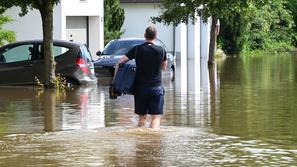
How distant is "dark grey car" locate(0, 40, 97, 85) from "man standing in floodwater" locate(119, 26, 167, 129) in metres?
9.54

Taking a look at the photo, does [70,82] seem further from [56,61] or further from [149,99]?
[149,99]

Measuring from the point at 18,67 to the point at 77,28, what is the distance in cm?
1377

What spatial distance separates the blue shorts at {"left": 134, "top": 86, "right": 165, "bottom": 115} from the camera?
443 inches

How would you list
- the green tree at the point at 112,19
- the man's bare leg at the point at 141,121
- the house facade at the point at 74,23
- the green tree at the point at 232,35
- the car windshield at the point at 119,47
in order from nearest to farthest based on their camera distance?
1. the man's bare leg at the point at 141,121
2. the car windshield at the point at 119,47
3. the house facade at the point at 74,23
4. the green tree at the point at 112,19
5. the green tree at the point at 232,35

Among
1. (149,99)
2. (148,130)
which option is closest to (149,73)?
(149,99)

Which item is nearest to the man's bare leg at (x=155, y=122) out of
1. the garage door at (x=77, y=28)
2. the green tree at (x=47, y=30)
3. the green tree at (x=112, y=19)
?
the green tree at (x=47, y=30)

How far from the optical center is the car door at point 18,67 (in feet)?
67.6

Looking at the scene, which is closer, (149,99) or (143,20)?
(149,99)

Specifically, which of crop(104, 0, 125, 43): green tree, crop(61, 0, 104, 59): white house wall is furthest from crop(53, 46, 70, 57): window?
crop(104, 0, 125, 43): green tree

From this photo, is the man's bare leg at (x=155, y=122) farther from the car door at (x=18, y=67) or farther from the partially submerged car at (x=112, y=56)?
the partially submerged car at (x=112, y=56)

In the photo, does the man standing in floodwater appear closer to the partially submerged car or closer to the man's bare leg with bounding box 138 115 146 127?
the man's bare leg with bounding box 138 115 146 127

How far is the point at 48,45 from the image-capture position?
19750 millimetres

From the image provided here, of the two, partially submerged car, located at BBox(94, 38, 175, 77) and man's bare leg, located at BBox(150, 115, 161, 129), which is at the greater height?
partially submerged car, located at BBox(94, 38, 175, 77)

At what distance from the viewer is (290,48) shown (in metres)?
69.2
